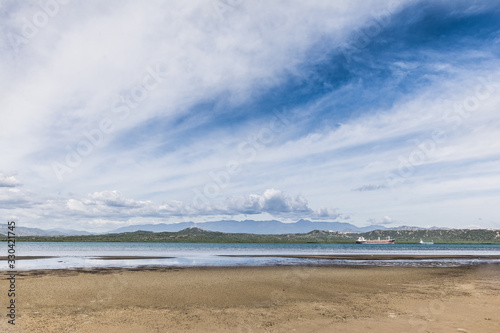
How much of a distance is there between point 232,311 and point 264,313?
5.78 ft

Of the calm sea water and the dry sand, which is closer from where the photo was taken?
the dry sand

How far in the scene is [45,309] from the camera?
692 inches

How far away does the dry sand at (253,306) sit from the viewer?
1425 cm

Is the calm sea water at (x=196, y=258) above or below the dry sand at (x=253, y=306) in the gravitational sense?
below

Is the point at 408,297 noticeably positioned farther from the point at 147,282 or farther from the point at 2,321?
the point at 2,321

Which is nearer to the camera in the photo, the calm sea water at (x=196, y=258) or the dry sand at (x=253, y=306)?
the dry sand at (x=253, y=306)

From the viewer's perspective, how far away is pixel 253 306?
61.0ft

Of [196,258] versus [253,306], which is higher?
[253,306]

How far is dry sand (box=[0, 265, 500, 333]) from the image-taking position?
46.8ft

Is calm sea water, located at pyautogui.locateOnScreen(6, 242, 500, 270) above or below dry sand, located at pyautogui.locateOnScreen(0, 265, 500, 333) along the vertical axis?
below

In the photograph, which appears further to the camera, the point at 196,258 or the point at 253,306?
the point at 196,258

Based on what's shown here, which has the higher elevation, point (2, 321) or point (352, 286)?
point (2, 321)

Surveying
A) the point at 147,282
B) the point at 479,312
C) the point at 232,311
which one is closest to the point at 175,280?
the point at 147,282

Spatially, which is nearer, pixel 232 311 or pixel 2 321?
pixel 2 321
